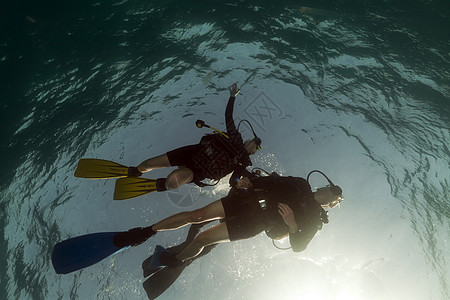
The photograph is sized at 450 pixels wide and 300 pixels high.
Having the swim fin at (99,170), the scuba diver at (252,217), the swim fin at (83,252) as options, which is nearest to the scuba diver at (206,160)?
the swim fin at (99,170)

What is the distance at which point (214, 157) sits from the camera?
572cm

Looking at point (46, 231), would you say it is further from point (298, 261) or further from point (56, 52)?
point (298, 261)

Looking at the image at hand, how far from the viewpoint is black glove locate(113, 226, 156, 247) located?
14.9 ft

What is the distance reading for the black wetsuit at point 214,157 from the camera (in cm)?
572

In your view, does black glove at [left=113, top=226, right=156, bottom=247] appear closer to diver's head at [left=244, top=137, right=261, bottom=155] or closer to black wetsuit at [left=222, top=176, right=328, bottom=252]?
black wetsuit at [left=222, top=176, right=328, bottom=252]

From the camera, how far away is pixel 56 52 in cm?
859

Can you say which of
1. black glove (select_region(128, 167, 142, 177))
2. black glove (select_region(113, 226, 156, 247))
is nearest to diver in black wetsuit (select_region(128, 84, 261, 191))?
black glove (select_region(128, 167, 142, 177))

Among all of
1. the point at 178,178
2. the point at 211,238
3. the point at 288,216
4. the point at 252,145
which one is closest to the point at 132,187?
the point at 178,178

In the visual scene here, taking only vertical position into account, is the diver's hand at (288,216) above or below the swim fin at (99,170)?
above

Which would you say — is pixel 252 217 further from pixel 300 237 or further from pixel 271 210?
pixel 300 237

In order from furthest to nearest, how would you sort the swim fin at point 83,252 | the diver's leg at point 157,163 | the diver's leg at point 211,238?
the diver's leg at point 157,163, the swim fin at point 83,252, the diver's leg at point 211,238

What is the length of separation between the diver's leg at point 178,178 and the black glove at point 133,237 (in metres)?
1.08

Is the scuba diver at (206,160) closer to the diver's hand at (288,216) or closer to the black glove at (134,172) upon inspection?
the black glove at (134,172)

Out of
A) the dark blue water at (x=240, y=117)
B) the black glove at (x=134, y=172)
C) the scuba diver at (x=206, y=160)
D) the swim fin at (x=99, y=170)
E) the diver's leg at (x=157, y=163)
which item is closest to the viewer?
the scuba diver at (x=206, y=160)
